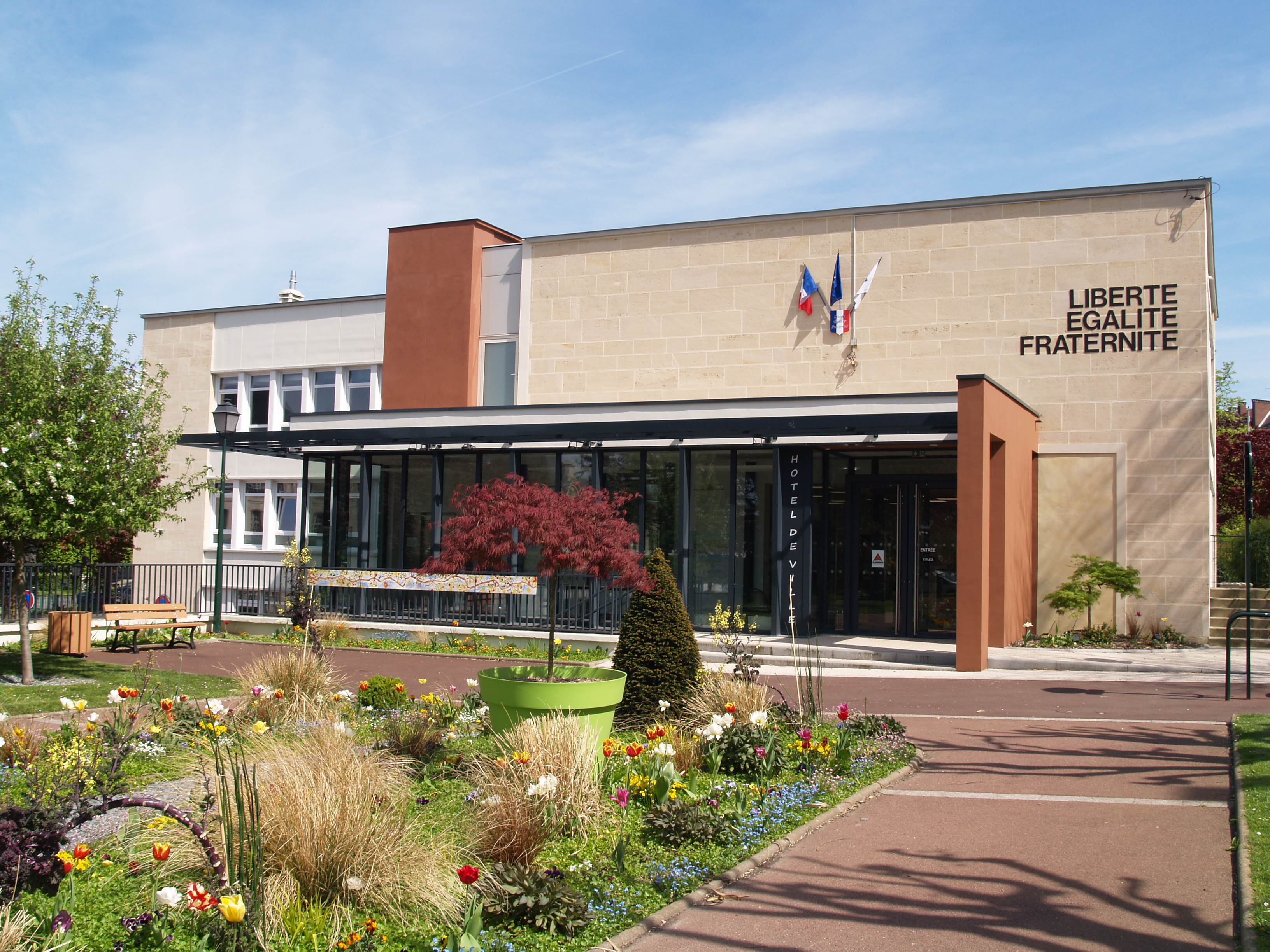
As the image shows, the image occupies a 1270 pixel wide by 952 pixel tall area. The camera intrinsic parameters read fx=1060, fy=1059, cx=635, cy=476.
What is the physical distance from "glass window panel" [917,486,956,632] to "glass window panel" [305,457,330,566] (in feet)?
39.9

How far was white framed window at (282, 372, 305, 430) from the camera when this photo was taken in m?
28.0

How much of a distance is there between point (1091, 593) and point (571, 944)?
14.8 m

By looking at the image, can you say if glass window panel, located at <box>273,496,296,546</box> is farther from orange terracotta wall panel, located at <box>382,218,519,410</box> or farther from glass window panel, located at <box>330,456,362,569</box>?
glass window panel, located at <box>330,456,362,569</box>

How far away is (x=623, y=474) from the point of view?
19516 millimetres

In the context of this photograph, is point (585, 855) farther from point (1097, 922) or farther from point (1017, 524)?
point (1017, 524)

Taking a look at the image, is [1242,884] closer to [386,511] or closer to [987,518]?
[987,518]

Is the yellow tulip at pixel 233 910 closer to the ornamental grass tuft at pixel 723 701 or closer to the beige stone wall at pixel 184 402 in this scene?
the ornamental grass tuft at pixel 723 701

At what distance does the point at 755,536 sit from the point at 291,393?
15172 millimetres

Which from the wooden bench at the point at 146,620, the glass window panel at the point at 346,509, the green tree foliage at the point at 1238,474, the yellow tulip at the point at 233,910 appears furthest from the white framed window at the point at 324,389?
the green tree foliage at the point at 1238,474

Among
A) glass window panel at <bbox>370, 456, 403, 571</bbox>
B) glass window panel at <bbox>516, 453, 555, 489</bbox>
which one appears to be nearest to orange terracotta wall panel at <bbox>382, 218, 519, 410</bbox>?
glass window panel at <bbox>370, 456, 403, 571</bbox>

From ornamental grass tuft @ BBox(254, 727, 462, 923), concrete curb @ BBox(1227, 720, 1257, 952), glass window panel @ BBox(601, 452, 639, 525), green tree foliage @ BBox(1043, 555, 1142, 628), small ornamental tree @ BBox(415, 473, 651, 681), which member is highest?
glass window panel @ BBox(601, 452, 639, 525)

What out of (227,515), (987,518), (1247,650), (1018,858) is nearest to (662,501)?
(987,518)

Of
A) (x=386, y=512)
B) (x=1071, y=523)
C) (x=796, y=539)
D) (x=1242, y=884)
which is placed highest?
(x=386, y=512)

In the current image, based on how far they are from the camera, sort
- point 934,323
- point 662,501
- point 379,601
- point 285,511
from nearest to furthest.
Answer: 1. point 662,501
2. point 934,323
3. point 379,601
4. point 285,511
